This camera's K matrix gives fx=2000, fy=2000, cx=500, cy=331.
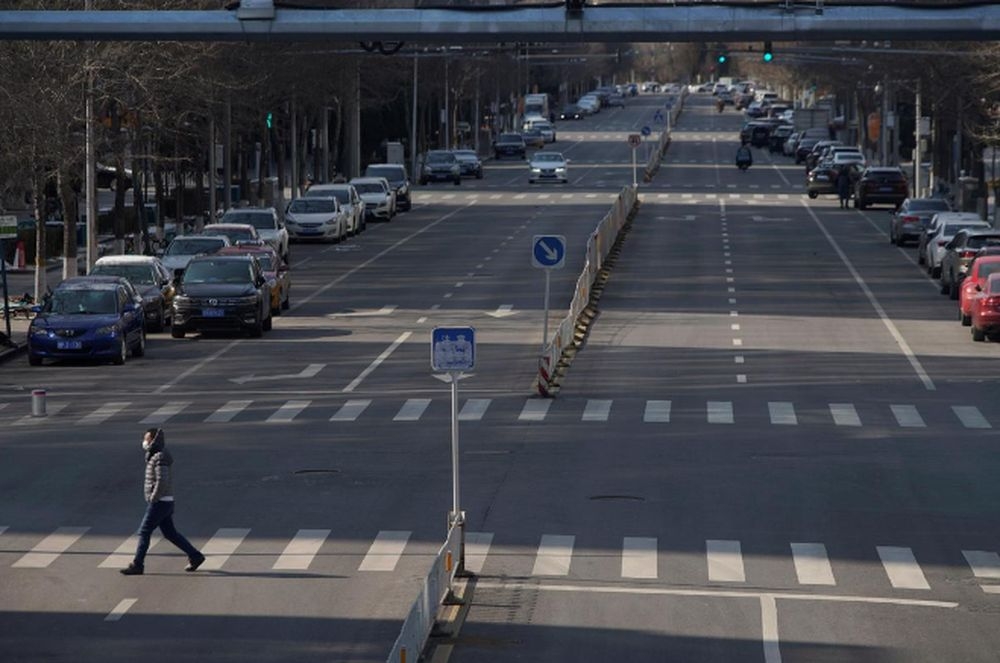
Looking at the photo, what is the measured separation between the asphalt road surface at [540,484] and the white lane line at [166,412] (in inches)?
4.3

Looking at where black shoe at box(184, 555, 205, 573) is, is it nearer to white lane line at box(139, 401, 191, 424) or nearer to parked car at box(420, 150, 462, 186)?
white lane line at box(139, 401, 191, 424)

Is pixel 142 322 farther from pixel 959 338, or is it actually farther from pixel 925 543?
pixel 925 543

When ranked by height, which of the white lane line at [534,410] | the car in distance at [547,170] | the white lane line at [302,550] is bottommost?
the white lane line at [534,410]

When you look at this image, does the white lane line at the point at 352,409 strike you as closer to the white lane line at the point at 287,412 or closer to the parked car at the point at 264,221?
the white lane line at the point at 287,412

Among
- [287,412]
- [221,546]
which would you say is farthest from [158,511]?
[287,412]

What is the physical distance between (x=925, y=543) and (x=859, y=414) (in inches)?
391

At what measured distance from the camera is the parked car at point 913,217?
200 ft

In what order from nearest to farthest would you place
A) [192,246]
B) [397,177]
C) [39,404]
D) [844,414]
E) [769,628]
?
[769,628] → [39,404] → [844,414] → [192,246] → [397,177]

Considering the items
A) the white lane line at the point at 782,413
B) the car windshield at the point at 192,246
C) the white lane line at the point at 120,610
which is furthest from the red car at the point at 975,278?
the white lane line at the point at 120,610

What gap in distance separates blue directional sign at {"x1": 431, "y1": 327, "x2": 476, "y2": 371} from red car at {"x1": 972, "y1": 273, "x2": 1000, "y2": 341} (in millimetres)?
21504

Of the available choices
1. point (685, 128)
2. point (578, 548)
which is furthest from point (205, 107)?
point (685, 128)

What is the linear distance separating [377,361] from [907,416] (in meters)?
11.0

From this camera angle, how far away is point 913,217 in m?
61.2

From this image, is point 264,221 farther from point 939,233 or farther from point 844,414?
point 844,414
